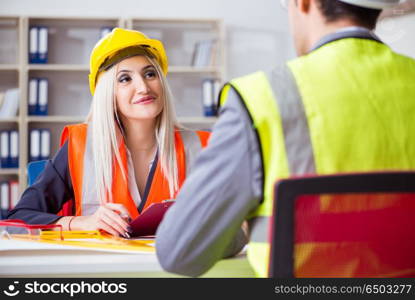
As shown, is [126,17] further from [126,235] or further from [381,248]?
[381,248]

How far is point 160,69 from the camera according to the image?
6.47ft

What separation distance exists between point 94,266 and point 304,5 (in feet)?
1.92

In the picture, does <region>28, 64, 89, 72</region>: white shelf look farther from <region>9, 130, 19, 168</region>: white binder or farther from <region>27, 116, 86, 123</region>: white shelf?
<region>9, 130, 19, 168</region>: white binder

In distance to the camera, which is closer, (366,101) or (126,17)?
(366,101)

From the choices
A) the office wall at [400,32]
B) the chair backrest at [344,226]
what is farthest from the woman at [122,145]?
the office wall at [400,32]

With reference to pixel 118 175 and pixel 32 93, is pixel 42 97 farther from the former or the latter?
pixel 118 175

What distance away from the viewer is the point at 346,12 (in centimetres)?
88

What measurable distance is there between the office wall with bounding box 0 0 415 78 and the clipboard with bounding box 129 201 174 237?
3.81m

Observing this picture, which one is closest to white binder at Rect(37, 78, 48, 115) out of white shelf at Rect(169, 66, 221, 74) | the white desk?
white shelf at Rect(169, 66, 221, 74)

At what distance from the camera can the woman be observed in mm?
1816

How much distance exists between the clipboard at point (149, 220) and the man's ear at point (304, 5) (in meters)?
0.56

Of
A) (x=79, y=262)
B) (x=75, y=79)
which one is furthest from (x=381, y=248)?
(x=75, y=79)

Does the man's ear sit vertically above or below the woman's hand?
above

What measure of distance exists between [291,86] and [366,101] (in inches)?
4.2
